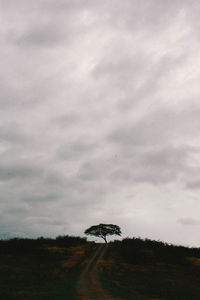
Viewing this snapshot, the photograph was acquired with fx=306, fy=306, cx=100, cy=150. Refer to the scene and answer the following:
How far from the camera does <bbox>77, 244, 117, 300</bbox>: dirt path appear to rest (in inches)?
734

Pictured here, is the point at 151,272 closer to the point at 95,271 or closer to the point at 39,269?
the point at 95,271

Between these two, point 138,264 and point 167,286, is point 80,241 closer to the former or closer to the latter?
point 138,264

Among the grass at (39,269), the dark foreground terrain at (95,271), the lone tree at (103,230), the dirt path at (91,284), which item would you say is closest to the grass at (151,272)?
the dark foreground terrain at (95,271)

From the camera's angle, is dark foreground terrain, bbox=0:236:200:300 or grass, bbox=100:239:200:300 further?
grass, bbox=100:239:200:300

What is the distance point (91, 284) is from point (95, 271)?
617cm

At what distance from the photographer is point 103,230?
2783 inches

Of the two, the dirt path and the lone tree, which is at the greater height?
the lone tree

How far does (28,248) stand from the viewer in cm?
4006

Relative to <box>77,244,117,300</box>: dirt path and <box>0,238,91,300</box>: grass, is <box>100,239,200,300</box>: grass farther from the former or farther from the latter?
<box>0,238,91,300</box>: grass

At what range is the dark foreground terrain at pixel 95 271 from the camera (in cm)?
2038

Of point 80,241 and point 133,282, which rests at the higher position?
point 80,241

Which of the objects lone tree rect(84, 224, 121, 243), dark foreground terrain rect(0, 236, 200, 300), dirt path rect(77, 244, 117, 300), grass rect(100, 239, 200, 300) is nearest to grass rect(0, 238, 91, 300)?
dark foreground terrain rect(0, 236, 200, 300)

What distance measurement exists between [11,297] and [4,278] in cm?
778

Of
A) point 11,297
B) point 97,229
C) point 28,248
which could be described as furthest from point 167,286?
point 97,229
